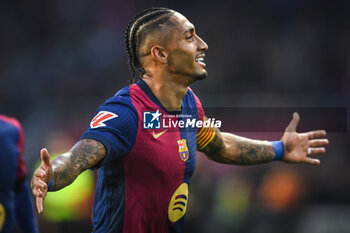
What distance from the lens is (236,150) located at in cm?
429

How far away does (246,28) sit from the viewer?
1173 cm

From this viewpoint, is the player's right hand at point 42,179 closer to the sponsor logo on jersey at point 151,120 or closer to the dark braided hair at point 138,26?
the sponsor logo on jersey at point 151,120

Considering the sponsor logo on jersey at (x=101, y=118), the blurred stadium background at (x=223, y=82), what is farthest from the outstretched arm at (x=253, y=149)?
the blurred stadium background at (x=223, y=82)

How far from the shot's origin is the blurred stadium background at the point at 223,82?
7.62m

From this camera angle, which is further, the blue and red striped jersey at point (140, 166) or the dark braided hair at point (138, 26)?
the dark braided hair at point (138, 26)

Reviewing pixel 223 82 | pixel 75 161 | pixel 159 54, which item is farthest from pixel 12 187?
pixel 223 82

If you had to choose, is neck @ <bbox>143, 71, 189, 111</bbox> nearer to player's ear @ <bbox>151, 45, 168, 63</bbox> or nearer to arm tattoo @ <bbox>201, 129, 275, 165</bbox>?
player's ear @ <bbox>151, 45, 168, 63</bbox>

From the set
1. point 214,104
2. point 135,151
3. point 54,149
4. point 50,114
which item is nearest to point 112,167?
point 135,151

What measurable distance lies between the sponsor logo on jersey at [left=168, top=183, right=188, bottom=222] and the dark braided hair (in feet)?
3.09

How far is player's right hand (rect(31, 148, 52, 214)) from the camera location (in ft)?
8.37

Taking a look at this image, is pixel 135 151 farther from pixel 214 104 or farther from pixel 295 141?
pixel 214 104

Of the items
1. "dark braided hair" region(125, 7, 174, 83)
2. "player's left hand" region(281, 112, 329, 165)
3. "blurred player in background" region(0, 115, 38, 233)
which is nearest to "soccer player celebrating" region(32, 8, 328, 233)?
"dark braided hair" region(125, 7, 174, 83)

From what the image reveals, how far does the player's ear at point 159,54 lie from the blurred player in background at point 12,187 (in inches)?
60.3

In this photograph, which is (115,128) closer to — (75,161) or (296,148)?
(75,161)
